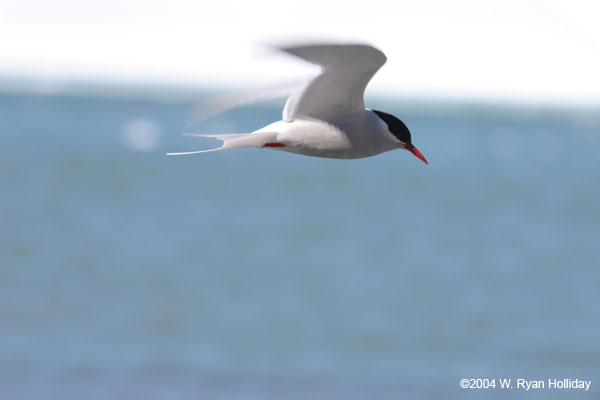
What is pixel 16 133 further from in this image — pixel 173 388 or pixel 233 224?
pixel 173 388

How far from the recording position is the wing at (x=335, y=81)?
3102 mm

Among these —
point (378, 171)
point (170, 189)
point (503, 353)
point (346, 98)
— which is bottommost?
point (346, 98)

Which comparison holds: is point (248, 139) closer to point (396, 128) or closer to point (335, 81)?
point (335, 81)

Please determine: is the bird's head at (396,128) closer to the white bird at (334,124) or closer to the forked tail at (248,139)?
the white bird at (334,124)

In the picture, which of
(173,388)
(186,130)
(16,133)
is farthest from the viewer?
(186,130)

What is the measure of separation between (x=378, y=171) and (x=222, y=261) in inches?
240

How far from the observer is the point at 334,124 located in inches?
131

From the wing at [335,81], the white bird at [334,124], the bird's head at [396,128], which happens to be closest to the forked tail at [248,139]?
the white bird at [334,124]

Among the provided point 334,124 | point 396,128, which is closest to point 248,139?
point 334,124

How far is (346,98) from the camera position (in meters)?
3.33

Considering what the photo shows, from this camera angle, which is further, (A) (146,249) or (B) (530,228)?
(B) (530,228)

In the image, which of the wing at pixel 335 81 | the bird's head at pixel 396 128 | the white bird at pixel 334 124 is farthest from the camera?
the bird's head at pixel 396 128

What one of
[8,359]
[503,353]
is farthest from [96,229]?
[503,353]

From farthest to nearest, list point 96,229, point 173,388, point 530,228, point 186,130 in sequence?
point 186,130, point 530,228, point 96,229, point 173,388
